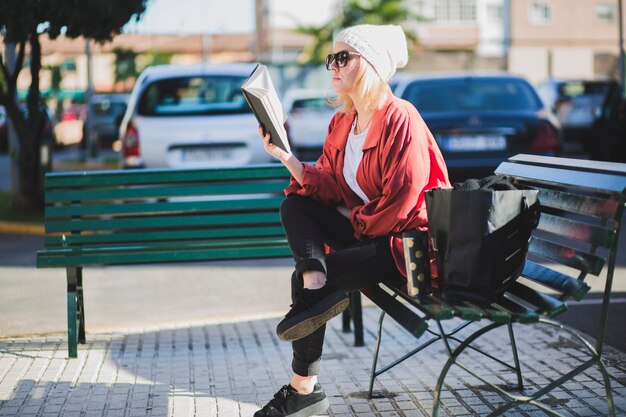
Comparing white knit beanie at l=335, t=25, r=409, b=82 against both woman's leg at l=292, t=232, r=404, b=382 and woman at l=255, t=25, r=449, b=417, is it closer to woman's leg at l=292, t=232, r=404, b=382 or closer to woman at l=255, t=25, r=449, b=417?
woman at l=255, t=25, r=449, b=417

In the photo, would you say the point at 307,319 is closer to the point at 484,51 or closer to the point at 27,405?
the point at 27,405

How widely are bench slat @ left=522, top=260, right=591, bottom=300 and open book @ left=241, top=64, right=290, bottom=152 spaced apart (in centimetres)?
122

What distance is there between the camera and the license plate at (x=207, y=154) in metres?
11.7

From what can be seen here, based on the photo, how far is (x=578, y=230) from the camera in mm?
4012

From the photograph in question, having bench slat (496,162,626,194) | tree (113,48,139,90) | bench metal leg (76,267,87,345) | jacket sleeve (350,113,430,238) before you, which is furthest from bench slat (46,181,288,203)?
tree (113,48,139,90)

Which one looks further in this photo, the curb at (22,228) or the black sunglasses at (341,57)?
the curb at (22,228)

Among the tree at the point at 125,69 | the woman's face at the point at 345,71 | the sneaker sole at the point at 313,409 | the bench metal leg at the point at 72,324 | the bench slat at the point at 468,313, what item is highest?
the tree at the point at 125,69

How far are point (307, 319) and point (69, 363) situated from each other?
213cm

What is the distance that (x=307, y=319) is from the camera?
12.9ft

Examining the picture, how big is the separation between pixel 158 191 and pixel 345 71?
2031 millimetres

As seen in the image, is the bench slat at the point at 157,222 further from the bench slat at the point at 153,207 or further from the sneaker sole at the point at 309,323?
the sneaker sole at the point at 309,323

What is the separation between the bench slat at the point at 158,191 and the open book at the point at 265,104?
174 centimetres

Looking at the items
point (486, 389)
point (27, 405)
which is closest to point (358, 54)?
point (486, 389)

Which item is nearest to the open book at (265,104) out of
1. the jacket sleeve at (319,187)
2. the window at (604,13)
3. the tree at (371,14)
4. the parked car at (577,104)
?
the jacket sleeve at (319,187)
